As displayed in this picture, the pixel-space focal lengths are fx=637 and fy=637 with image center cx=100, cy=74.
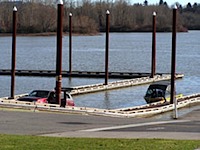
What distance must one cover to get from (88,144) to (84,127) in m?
5.76

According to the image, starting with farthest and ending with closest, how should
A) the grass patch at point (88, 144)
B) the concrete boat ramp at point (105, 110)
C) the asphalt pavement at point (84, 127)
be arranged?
the concrete boat ramp at point (105, 110)
the asphalt pavement at point (84, 127)
the grass patch at point (88, 144)

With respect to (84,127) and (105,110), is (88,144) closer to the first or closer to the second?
(84,127)

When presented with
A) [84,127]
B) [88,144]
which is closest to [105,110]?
[84,127]

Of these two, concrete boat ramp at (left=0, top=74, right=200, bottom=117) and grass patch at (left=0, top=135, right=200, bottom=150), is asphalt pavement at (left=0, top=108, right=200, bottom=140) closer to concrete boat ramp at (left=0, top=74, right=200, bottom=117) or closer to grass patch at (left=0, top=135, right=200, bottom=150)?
grass patch at (left=0, top=135, right=200, bottom=150)

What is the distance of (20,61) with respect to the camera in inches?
4028

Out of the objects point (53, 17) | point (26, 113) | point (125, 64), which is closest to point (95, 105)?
point (26, 113)

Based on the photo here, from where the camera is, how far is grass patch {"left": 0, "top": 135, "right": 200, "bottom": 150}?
49.0 feet

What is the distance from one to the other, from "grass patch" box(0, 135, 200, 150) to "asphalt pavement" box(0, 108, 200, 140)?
1945 mm

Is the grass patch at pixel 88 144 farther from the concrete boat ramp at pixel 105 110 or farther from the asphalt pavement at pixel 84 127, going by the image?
the concrete boat ramp at pixel 105 110

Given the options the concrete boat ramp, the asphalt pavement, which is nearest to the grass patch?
the asphalt pavement

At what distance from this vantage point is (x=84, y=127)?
2150cm

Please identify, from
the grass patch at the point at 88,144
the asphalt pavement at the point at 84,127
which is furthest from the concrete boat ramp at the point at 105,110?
the grass patch at the point at 88,144

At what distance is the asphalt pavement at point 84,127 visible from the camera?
63.1 ft

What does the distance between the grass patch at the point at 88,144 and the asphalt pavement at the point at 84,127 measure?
1945mm
